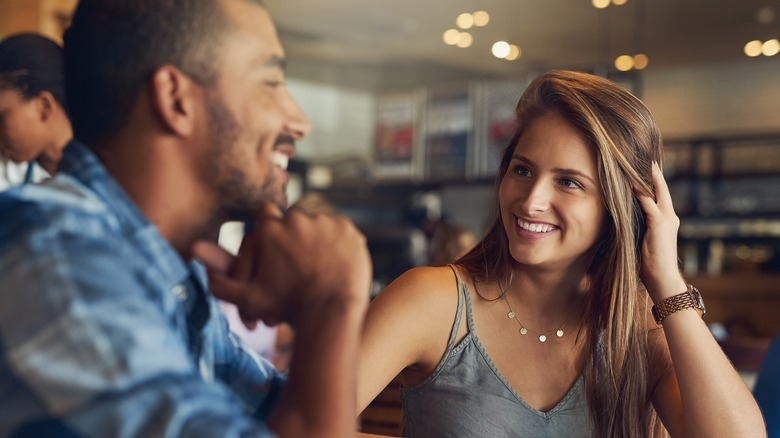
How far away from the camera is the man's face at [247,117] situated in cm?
83

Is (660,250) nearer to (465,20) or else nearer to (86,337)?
(86,337)

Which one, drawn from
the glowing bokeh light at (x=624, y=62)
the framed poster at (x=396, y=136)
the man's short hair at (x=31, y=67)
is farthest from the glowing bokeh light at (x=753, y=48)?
the man's short hair at (x=31, y=67)

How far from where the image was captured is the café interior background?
27.1ft

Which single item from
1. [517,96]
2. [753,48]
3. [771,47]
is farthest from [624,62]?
[517,96]

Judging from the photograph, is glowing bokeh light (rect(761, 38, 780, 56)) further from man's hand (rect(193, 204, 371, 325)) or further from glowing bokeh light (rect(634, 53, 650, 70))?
man's hand (rect(193, 204, 371, 325))

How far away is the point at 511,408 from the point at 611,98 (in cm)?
66

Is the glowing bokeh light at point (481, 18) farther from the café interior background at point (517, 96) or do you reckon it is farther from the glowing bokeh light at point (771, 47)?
the glowing bokeh light at point (771, 47)

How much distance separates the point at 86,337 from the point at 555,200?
1178 millimetres

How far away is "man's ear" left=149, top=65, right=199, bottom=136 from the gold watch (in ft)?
3.61

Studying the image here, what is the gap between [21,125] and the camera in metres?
2.03

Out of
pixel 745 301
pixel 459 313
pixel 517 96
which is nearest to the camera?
pixel 459 313

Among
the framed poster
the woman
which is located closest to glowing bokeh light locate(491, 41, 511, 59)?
the framed poster

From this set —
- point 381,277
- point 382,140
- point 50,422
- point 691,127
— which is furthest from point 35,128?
point 691,127

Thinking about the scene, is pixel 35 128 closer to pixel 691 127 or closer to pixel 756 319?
pixel 756 319
